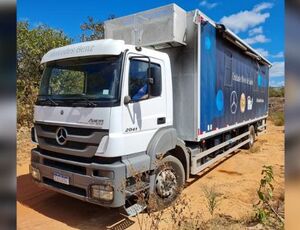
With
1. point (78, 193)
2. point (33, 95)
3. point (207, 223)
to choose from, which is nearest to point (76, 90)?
point (78, 193)

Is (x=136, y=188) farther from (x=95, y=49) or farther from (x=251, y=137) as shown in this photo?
(x=251, y=137)

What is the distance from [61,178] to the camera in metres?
4.45

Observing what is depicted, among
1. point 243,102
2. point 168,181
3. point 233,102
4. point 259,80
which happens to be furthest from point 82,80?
point 259,80

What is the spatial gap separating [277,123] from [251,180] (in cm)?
1481

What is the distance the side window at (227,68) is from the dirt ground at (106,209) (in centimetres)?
216

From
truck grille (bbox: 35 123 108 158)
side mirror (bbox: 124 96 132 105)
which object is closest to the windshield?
side mirror (bbox: 124 96 132 105)

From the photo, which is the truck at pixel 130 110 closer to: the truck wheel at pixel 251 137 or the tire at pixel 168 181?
the tire at pixel 168 181

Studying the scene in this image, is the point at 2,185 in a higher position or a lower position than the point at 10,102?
lower

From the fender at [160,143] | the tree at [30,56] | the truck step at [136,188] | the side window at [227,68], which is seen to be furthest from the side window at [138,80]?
the tree at [30,56]

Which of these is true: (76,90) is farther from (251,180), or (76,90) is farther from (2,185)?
(251,180)

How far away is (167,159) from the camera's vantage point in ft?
16.3

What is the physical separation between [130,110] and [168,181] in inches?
59.8

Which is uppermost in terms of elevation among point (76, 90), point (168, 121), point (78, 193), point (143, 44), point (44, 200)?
point (143, 44)

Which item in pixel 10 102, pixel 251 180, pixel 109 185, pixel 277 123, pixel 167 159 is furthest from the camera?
pixel 277 123
